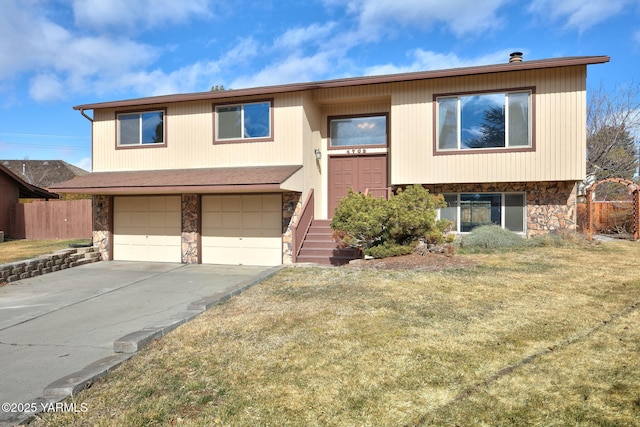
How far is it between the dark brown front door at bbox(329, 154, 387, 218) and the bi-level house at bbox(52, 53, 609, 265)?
0.03 metres

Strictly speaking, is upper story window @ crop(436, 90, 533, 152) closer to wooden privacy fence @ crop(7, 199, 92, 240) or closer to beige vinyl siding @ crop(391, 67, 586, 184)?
beige vinyl siding @ crop(391, 67, 586, 184)

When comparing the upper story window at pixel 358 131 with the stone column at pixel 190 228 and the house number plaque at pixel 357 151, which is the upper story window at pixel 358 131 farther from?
the stone column at pixel 190 228

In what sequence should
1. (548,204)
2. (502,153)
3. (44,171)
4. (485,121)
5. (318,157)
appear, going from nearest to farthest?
(502,153), (485,121), (548,204), (318,157), (44,171)

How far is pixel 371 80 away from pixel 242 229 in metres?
5.77

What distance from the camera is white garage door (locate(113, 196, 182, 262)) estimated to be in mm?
11984

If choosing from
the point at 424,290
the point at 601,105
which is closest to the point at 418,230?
the point at 424,290

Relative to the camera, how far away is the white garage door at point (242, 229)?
11148 millimetres

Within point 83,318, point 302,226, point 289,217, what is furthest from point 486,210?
point 83,318

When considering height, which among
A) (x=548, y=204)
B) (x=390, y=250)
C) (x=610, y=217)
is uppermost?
(x=548, y=204)

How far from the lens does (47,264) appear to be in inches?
399

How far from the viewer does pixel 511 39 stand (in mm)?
13305

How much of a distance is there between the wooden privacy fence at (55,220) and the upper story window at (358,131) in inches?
484

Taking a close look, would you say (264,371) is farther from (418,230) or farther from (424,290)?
(418,230)

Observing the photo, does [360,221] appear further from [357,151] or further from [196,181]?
[196,181]
